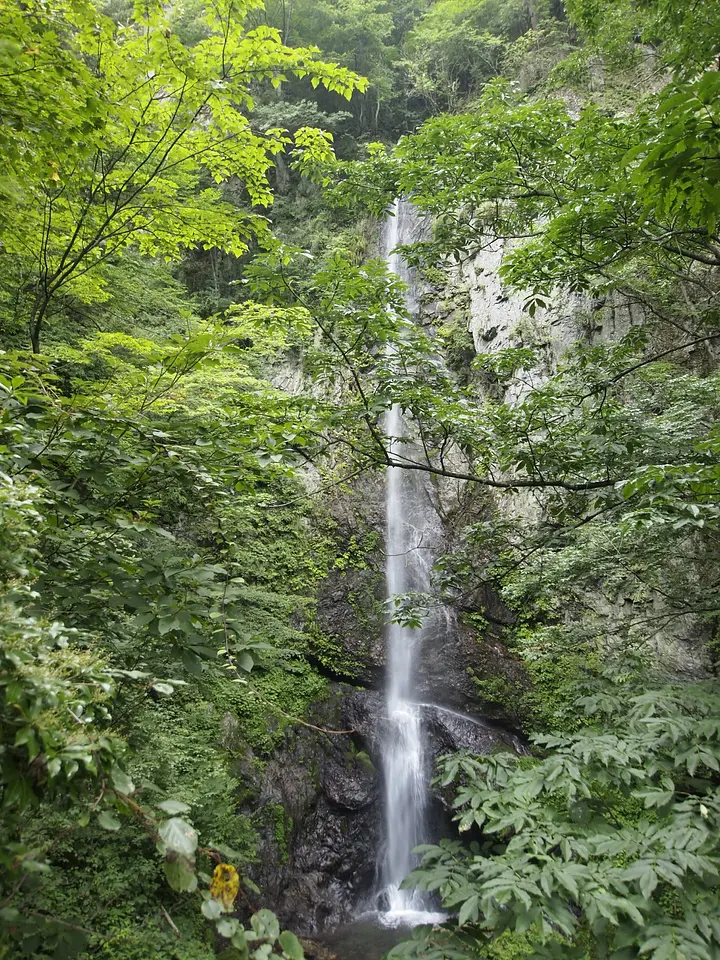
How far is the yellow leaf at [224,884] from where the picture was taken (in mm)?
1367

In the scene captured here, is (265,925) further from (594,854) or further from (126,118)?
(126,118)

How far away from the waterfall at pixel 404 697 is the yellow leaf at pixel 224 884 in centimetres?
430

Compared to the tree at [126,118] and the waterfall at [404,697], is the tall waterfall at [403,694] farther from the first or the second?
the tree at [126,118]

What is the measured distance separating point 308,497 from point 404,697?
18.4 ft

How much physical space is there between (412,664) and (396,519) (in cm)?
295

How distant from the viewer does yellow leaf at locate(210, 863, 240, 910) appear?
137 centimetres

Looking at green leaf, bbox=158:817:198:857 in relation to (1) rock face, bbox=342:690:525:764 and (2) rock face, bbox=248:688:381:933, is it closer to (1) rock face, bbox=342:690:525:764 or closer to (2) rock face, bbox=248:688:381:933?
(2) rock face, bbox=248:688:381:933

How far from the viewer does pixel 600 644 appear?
299 inches

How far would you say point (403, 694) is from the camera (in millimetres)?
9133

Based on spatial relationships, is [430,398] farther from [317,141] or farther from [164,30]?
[164,30]

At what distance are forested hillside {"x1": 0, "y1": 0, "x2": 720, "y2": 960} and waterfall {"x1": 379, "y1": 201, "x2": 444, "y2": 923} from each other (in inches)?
12.6

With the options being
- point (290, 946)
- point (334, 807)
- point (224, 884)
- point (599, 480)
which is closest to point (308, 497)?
point (599, 480)

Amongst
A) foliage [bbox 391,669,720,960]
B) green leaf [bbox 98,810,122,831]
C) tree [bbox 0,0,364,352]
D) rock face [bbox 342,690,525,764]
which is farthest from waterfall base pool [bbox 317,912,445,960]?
tree [bbox 0,0,364,352]

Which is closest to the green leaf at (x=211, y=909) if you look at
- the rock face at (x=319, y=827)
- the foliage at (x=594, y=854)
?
the foliage at (x=594, y=854)
